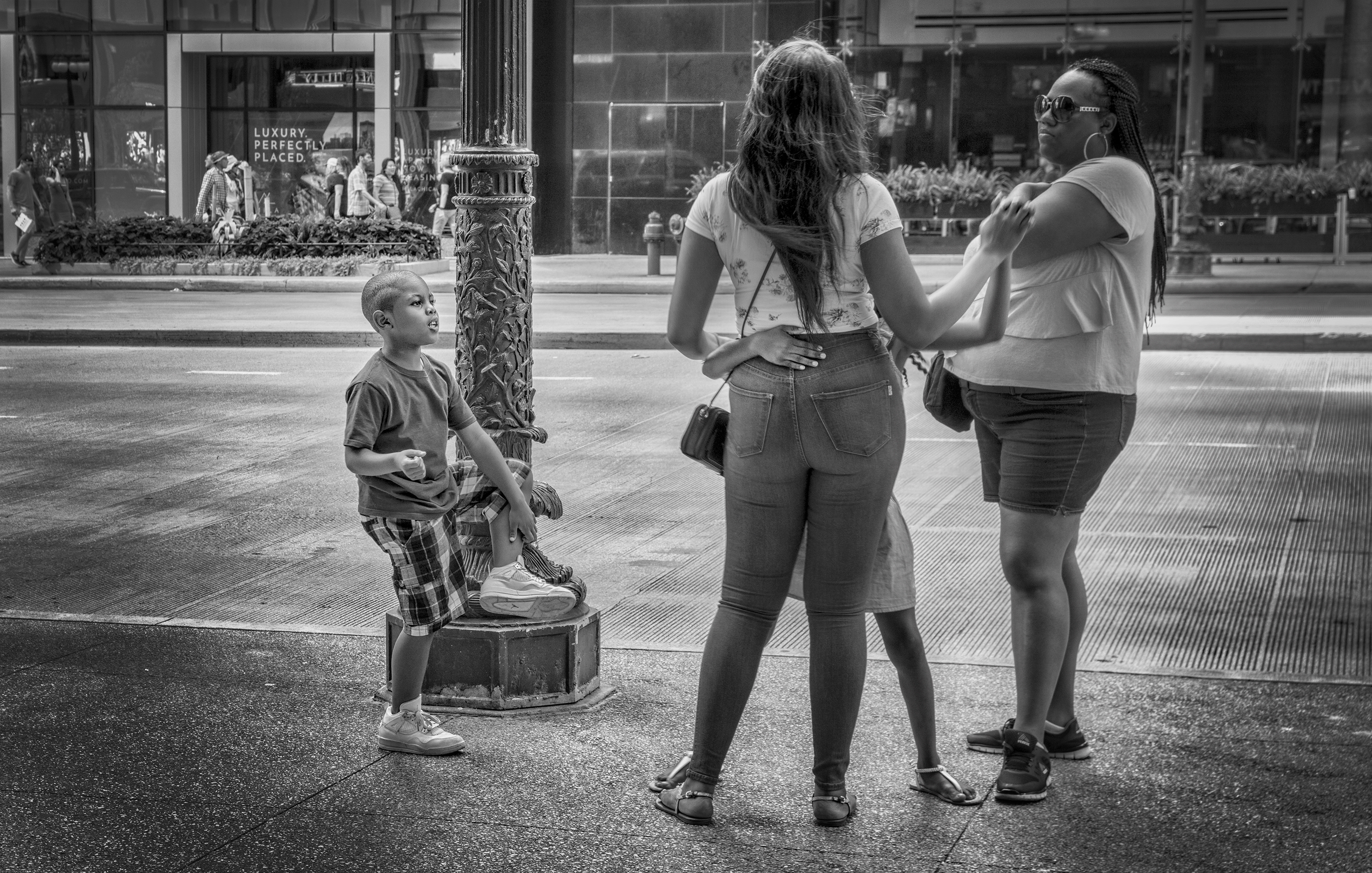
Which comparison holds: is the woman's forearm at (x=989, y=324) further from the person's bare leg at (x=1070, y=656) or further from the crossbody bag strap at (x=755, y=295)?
the person's bare leg at (x=1070, y=656)

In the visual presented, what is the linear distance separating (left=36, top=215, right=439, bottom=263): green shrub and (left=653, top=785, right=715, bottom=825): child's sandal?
2304 cm

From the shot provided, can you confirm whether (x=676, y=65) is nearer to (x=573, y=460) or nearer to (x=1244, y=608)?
(x=573, y=460)

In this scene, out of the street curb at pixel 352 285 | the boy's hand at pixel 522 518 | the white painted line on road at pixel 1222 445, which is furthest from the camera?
the street curb at pixel 352 285

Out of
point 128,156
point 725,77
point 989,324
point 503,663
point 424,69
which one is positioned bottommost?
point 503,663

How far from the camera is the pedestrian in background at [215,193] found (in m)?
27.7

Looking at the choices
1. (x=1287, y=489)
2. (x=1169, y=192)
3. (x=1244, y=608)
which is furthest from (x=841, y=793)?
(x=1169, y=192)

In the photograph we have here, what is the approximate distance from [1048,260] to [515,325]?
174cm

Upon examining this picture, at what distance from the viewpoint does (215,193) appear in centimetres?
2777

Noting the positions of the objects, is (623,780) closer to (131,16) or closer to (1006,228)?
(1006,228)

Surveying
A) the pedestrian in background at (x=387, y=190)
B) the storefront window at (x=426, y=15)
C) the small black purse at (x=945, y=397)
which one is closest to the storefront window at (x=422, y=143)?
the pedestrian in background at (x=387, y=190)

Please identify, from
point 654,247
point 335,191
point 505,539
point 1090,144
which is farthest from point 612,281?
point 1090,144

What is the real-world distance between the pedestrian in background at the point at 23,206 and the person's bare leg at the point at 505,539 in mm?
26075

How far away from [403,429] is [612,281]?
21183 millimetres

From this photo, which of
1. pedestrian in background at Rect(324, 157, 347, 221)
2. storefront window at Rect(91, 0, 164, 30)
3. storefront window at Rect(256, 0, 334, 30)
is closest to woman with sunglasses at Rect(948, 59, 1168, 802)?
pedestrian in background at Rect(324, 157, 347, 221)
